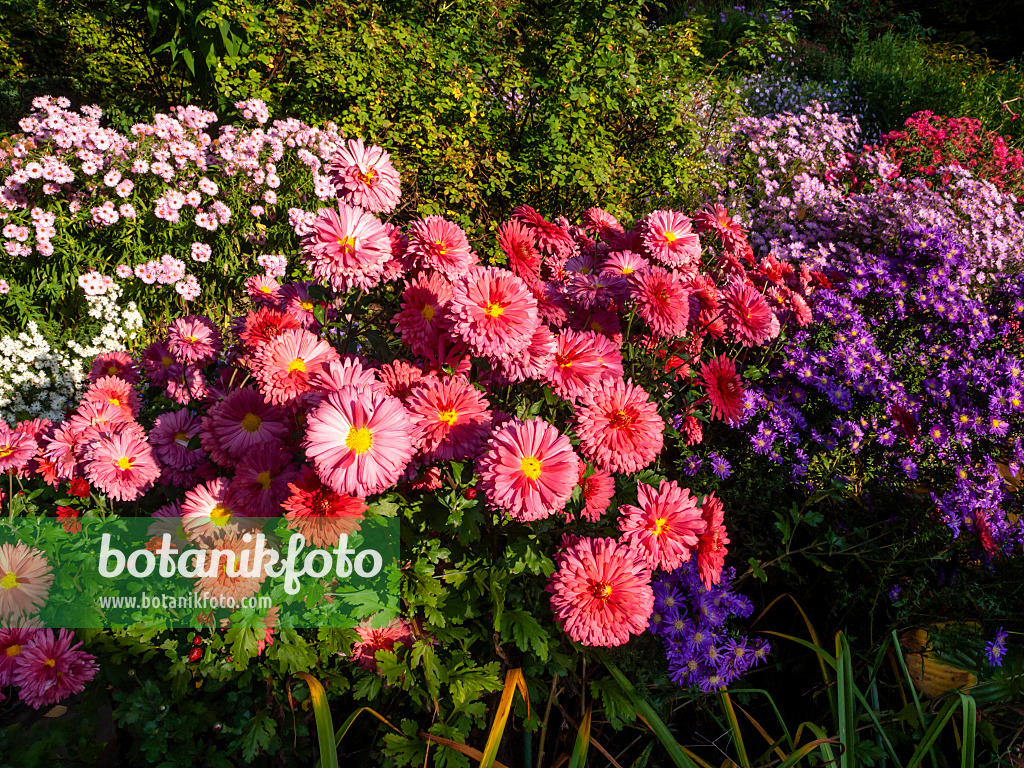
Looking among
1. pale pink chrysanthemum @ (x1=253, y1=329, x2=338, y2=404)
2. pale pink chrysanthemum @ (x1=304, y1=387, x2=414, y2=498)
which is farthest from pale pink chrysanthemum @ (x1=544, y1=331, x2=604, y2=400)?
pale pink chrysanthemum @ (x1=253, y1=329, x2=338, y2=404)

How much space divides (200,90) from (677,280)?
409cm

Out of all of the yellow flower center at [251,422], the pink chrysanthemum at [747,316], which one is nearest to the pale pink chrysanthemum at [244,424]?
the yellow flower center at [251,422]

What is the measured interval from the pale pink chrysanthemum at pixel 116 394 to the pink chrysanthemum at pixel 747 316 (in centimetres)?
182

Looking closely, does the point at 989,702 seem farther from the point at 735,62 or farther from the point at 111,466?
the point at 735,62

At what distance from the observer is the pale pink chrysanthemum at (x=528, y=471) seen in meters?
1.25

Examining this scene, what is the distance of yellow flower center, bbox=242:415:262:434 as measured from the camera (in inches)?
54.7

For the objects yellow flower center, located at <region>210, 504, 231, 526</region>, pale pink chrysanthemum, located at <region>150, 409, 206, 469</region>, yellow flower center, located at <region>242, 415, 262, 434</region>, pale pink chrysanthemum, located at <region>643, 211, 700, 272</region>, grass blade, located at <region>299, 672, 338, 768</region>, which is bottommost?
grass blade, located at <region>299, 672, 338, 768</region>

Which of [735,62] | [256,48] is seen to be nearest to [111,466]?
[256,48]

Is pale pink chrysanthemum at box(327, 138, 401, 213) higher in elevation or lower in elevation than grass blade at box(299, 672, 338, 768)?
higher

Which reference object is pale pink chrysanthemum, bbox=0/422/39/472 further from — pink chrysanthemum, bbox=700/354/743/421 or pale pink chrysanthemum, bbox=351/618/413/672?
pink chrysanthemum, bbox=700/354/743/421

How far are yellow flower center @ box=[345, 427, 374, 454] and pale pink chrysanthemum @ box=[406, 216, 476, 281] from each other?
455mm

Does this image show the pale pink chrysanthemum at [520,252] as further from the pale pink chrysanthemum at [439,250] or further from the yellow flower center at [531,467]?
the yellow flower center at [531,467]

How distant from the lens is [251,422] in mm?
1396

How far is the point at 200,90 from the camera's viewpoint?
4.33 meters
